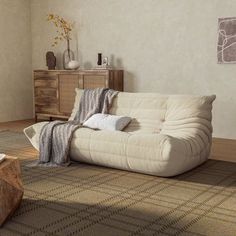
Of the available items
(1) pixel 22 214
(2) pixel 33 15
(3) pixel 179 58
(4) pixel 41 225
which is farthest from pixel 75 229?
→ (2) pixel 33 15

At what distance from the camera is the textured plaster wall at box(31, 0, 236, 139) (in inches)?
197

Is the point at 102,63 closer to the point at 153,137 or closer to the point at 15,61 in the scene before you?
the point at 15,61

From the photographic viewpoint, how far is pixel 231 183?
121 inches

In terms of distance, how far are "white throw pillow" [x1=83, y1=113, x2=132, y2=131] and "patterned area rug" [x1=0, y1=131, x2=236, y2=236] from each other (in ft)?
1.41

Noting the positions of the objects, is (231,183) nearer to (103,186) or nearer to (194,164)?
(194,164)

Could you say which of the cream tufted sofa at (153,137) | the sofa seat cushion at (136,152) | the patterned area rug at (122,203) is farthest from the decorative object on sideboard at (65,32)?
the patterned area rug at (122,203)

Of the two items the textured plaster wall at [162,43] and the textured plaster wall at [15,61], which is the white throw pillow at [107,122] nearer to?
the textured plaster wall at [162,43]

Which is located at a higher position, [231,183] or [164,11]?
[164,11]

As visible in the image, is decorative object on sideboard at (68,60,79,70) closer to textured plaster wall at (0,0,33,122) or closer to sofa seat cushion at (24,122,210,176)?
textured plaster wall at (0,0,33,122)

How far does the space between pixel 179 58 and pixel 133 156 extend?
242 cm

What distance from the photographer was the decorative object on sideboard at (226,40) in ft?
15.8

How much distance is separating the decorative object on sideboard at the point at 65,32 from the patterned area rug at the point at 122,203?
10.2 ft

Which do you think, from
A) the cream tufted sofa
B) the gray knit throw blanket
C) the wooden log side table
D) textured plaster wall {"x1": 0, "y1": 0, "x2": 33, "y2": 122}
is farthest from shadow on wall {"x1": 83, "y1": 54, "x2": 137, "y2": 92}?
the wooden log side table

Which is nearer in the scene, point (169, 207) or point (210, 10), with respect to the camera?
point (169, 207)
